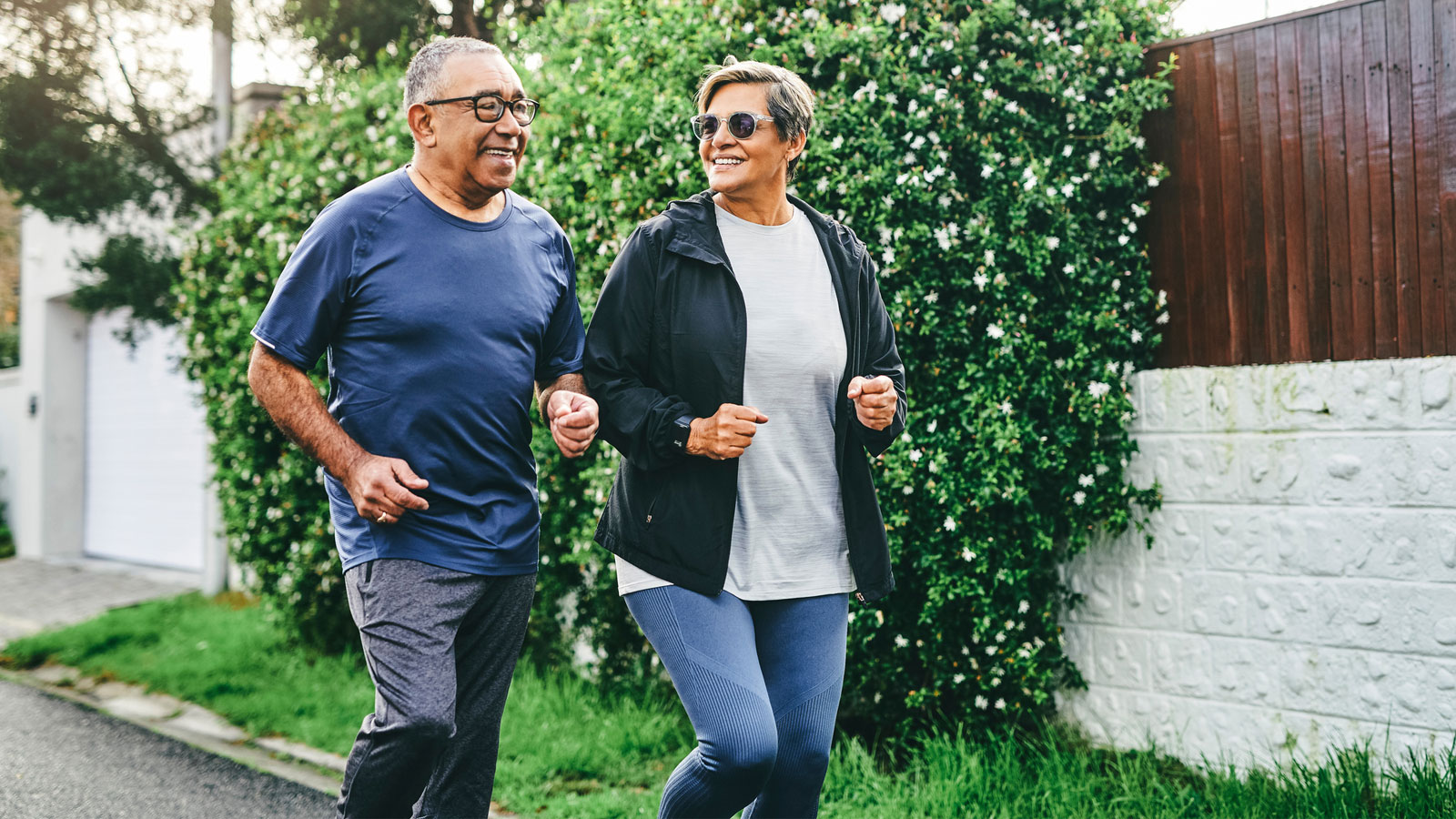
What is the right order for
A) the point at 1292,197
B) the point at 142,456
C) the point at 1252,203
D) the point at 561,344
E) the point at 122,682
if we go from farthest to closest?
the point at 142,456 → the point at 122,682 → the point at 1252,203 → the point at 1292,197 → the point at 561,344

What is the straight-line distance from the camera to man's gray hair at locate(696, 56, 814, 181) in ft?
9.36

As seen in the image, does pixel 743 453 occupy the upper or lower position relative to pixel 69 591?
upper

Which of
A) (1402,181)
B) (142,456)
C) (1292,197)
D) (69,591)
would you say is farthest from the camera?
(142,456)

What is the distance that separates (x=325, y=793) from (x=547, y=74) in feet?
11.3

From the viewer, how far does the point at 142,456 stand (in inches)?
484

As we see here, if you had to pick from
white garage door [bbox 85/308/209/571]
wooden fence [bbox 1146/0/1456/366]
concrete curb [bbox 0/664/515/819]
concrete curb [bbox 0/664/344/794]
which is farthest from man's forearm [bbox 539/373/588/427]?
white garage door [bbox 85/308/209/571]

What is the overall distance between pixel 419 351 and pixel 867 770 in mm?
2535

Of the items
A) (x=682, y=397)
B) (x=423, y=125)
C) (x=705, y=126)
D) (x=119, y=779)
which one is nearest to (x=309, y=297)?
(x=423, y=125)

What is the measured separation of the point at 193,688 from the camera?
6430 mm

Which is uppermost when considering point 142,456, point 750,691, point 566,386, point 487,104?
point 487,104

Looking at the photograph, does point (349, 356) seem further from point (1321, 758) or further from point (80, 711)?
point (80, 711)

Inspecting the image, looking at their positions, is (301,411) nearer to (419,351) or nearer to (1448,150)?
(419,351)

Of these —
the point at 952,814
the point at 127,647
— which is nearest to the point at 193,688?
the point at 127,647

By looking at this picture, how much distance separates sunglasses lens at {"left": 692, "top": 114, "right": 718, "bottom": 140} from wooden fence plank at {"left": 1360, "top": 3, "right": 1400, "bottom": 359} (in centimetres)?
274
